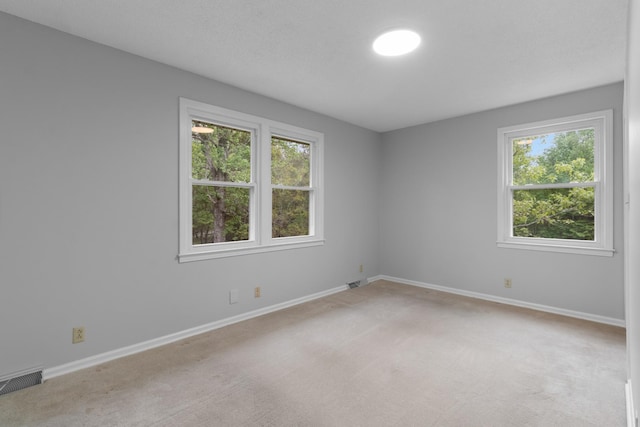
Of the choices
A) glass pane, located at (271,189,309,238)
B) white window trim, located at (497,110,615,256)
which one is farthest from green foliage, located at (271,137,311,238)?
white window trim, located at (497,110,615,256)

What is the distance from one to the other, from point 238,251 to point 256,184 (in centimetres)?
78

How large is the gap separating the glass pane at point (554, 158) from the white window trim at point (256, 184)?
2518mm

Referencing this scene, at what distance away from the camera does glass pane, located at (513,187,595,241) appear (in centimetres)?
348

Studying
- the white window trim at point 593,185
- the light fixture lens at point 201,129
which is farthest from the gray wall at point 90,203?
the white window trim at point 593,185

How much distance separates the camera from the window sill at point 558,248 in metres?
3.32

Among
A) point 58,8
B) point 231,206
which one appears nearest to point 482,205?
point 231,206

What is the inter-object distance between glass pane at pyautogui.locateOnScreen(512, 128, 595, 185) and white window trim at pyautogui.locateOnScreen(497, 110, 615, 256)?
6cm

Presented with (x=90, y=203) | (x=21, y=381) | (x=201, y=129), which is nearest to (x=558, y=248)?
(x=201, y=129)

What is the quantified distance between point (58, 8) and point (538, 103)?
4589mm

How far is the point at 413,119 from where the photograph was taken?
4.53 m

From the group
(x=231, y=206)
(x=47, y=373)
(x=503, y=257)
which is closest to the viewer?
(x=47, y=373)

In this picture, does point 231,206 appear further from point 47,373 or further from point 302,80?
point 47,373

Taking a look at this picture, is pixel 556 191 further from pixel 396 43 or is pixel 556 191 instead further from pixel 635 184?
pixel 635 184

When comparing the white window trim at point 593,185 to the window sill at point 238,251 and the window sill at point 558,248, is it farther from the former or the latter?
the window sill at point 238,251
